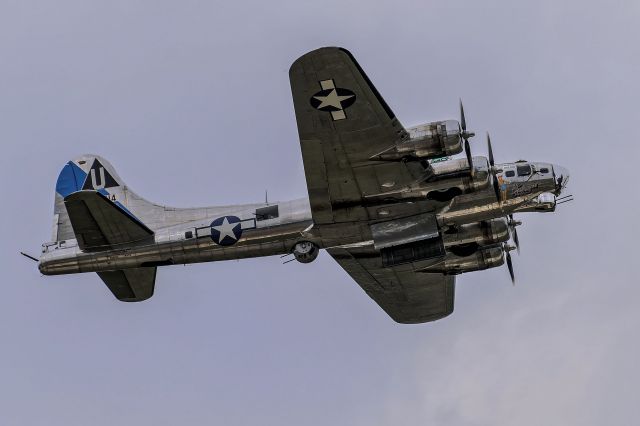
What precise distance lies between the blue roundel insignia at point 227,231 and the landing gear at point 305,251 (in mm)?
1838

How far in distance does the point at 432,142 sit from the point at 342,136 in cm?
249

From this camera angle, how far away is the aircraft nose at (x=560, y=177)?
102 ft

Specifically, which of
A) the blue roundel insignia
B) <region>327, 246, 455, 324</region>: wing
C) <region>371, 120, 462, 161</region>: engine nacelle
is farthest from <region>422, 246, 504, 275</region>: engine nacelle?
the blue roundel insignia

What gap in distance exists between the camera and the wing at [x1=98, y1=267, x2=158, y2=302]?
1303 inches

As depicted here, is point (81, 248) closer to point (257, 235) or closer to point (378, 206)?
point (257, 235)

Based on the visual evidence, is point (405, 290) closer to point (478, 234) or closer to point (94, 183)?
point (478, 234)

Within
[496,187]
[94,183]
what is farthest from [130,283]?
[496,187]

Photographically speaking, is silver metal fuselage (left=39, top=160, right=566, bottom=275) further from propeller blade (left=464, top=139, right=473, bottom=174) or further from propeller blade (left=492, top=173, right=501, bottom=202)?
propeller blade (left=464, top=139, right=473, bottom=174)

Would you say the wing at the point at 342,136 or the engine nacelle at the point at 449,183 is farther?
the engine nacelle at the point at 449,183

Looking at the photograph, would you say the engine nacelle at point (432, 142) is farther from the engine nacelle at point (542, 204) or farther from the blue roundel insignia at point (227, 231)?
the blue roundel insignia at point (227, 231)

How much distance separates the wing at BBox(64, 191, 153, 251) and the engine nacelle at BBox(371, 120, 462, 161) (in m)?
8.46

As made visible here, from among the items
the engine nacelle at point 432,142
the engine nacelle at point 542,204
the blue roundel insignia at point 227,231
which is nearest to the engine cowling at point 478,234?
the engine nacelle at point 542,204

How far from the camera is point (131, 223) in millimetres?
31359

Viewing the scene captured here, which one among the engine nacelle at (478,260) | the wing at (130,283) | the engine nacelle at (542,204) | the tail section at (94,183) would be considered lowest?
the engine nacelle at (478,260)
